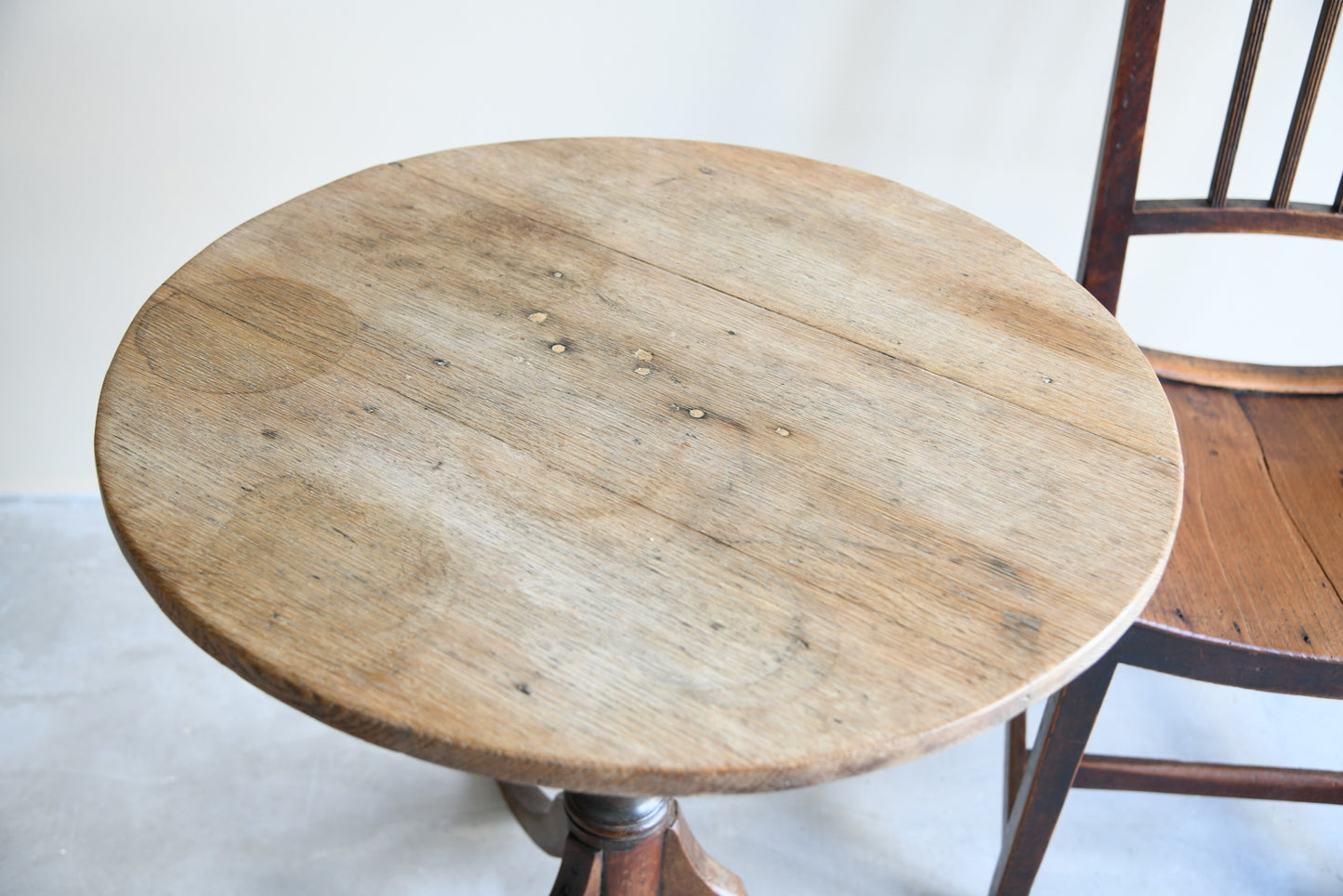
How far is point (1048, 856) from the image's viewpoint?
134 centimetres

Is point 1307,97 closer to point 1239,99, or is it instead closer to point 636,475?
point 1239,99

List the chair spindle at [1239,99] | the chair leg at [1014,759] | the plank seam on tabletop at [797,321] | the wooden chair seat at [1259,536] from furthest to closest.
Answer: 1. the chair leg at [1014,759]
2. the chair spindle at [1239,99]
3. the wooden chair seat at [1259,536]
4. the plank seam on tabletop at [797,321]

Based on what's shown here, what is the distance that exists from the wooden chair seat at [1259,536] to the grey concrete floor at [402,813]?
527 mm

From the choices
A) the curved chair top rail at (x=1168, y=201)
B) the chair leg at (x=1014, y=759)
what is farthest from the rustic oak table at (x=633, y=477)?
the chair leg at (x=1014, y=759)

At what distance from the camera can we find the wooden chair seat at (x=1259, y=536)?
0.93 m

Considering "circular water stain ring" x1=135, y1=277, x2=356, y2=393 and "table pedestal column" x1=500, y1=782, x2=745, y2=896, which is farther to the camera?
"table pedestal column" x1=500, y1=782, x2=745, y2=896

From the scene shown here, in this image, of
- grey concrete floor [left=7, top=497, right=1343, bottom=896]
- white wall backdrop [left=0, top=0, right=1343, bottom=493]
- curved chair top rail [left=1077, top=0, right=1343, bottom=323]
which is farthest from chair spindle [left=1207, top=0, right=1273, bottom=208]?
grey concrete floor [left=7, top=497, right=1343, bottom=896]

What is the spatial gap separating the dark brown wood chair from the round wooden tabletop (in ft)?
0.77

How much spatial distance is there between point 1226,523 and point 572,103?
103cm

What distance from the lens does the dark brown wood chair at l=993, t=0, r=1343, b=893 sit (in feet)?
3.07

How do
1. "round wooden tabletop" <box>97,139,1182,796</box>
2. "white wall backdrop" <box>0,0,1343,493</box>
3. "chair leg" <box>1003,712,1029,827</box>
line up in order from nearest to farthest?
"round wooden tabletop" <box>97,139,1182,796</box> < "chair leg" <box>1003,712,1029,827</box> < "white wall backdrop" <box>0,0,1343,493</box>

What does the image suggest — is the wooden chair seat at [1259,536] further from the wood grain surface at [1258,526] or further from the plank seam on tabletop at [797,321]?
the plank seam on tabletop at [797,321]

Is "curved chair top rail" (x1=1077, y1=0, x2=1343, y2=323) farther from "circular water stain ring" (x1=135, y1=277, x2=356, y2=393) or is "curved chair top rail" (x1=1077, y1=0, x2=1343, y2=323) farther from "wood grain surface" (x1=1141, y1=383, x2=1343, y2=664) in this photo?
"circular water stain ring" (x1=135, y1=277, x2=356, y2=393)

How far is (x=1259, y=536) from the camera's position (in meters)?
1.03
